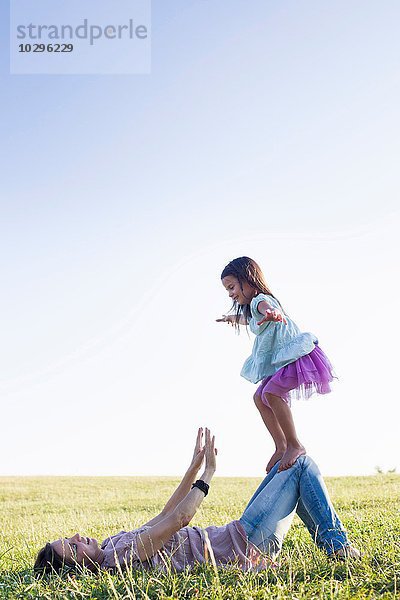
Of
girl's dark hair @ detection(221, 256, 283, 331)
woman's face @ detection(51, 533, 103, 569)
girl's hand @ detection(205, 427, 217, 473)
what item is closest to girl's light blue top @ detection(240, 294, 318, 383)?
girl's dark hair @ detection(221, 256, 283, 331)

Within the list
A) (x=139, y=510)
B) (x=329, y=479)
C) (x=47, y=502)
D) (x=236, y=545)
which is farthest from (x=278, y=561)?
(x=329, y=479)

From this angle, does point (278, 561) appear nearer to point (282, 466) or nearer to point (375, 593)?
point (282, 466)

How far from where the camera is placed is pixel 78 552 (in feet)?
15.0

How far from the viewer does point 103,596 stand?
396 cm

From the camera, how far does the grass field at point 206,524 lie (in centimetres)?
393

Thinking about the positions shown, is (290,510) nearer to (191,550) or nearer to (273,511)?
(273,511)

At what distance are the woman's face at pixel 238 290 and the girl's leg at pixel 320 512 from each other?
78.4 inches

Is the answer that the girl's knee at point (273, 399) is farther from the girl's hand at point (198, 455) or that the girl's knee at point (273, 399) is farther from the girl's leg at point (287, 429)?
the girl's hand at point (198, 455)

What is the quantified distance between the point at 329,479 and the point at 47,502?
6798mm

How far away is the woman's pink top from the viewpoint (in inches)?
177

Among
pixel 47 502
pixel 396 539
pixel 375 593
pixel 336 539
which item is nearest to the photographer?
pixel 375 593

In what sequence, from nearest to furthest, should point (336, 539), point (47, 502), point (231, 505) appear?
1. point (336, 539)
2. point (231, 505)
3. point (47, 502)

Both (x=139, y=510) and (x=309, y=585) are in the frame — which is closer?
(x=309, y=585)

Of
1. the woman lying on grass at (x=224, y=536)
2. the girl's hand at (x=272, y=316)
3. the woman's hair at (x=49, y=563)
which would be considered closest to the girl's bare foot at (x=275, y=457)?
the woman lying on grass at (x=224, y=536)
